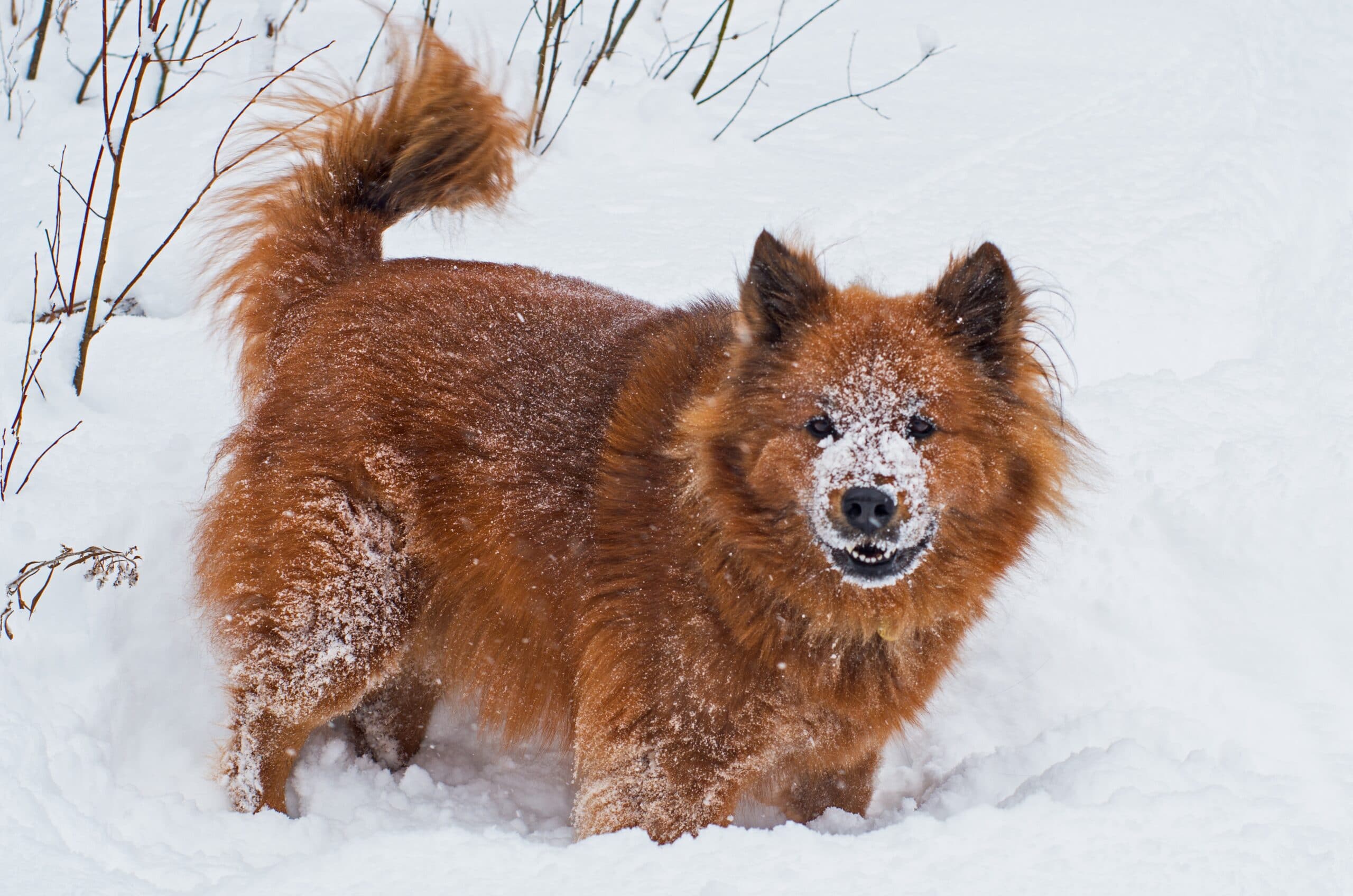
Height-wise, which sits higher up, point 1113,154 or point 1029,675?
point 1113,154

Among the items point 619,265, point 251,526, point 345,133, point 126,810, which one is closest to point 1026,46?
point 619,265

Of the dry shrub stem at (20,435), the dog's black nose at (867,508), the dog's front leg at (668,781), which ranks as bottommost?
the dog's front leg at (668,781)

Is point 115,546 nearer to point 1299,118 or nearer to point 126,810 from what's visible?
point 126,810

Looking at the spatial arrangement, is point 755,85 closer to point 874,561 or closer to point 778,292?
point 778,292

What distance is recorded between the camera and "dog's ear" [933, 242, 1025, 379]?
282 cm

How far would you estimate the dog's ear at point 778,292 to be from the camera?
287 cm

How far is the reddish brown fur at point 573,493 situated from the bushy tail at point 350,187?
0.01 meters

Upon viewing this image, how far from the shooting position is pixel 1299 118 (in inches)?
337

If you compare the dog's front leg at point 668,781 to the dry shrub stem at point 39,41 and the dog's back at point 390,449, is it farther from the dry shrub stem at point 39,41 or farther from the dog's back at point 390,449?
the dry shrub stem at point 39,41

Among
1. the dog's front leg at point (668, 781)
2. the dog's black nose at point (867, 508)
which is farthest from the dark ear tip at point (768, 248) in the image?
the dog's front leg at point (668, 781)

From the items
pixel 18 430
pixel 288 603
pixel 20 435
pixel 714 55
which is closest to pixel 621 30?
pixel 714 55

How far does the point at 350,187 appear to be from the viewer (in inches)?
135

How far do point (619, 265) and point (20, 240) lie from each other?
3012 mm

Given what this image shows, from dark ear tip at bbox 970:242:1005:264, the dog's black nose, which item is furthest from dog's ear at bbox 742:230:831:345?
the dog's black nose
